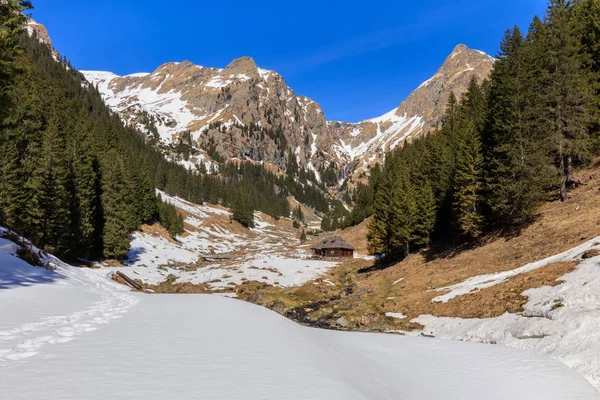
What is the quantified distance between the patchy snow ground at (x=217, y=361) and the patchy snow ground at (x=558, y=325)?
2.97ft

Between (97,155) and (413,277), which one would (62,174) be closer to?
(97,155)

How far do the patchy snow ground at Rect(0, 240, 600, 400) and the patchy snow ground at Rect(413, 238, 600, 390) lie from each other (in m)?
0.91

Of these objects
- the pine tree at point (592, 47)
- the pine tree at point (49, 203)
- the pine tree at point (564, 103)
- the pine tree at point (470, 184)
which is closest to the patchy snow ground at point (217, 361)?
the pine tree at point (49, 203)

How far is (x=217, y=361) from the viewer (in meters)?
6.37

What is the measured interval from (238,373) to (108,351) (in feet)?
8.63

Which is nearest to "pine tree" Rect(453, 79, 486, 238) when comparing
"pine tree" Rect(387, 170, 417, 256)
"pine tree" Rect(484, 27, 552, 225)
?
"pine tree" Rect(484, 27, 552, 225)

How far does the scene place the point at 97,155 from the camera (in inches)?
2254

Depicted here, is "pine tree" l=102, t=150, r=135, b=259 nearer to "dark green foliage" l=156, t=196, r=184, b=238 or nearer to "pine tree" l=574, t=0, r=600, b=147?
"dark green foliage" l=156, t=196, r=184, b=238

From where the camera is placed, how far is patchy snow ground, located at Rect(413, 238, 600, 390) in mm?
10867

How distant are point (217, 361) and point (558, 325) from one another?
13498mm

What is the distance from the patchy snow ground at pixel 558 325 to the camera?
10867mm

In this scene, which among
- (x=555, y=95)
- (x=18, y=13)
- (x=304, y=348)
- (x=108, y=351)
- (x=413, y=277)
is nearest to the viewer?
(x=108, y=351)

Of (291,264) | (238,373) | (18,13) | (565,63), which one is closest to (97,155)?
(291,264)

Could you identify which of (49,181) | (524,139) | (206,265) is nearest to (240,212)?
(206,265)
